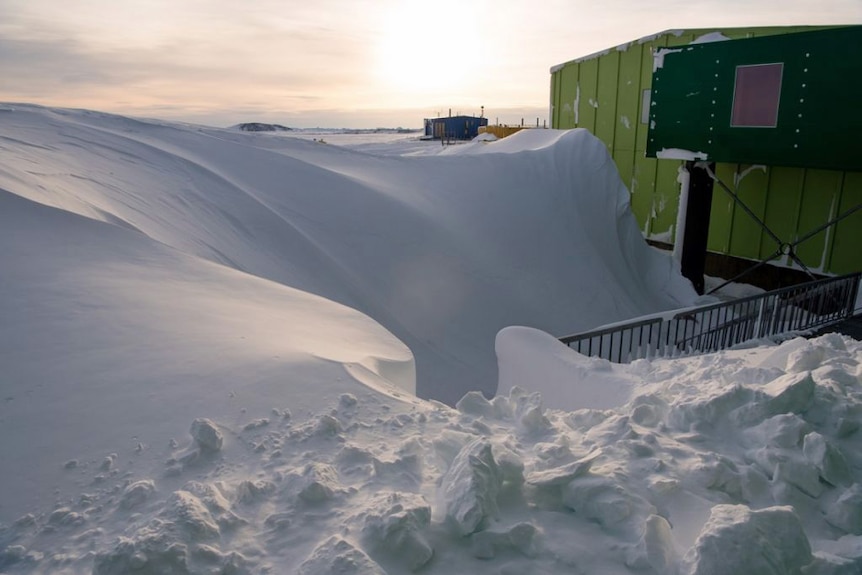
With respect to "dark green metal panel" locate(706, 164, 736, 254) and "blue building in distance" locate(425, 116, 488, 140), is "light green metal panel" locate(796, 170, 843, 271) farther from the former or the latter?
"blue building in distance" locate(425, 116, 488, 140)

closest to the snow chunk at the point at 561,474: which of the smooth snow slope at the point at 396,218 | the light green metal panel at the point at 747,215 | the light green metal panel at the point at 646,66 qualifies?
the smooth snow slope at the point at 396,218

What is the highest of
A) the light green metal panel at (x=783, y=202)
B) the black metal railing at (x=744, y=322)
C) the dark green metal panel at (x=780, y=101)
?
the dark green metal panel at (x=780, y=101)

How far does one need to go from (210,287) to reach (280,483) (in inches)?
113

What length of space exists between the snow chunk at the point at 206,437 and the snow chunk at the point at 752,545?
1837mm

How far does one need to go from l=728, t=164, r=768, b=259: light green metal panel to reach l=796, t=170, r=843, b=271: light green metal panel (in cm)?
89

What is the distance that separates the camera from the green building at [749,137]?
32.3 ft

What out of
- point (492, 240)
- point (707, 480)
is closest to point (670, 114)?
point (492, 240)

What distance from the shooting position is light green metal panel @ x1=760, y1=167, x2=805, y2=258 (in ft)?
42.1

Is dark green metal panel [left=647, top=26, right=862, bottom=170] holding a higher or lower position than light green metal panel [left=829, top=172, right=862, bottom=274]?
higher

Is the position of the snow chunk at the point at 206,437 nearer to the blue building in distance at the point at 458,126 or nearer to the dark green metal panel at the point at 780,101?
the dark green metal panel at the point at 780,101

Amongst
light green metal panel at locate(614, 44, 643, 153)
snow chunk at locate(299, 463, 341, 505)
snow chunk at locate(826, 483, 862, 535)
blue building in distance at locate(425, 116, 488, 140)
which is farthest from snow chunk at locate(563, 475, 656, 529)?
blue building in distance at locate(425, 116, 488, 140)

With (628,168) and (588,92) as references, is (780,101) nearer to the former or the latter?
(628,168)

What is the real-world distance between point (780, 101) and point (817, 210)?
3.30 metres

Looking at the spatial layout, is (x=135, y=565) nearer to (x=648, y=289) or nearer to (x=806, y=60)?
(x=806, y=60)
